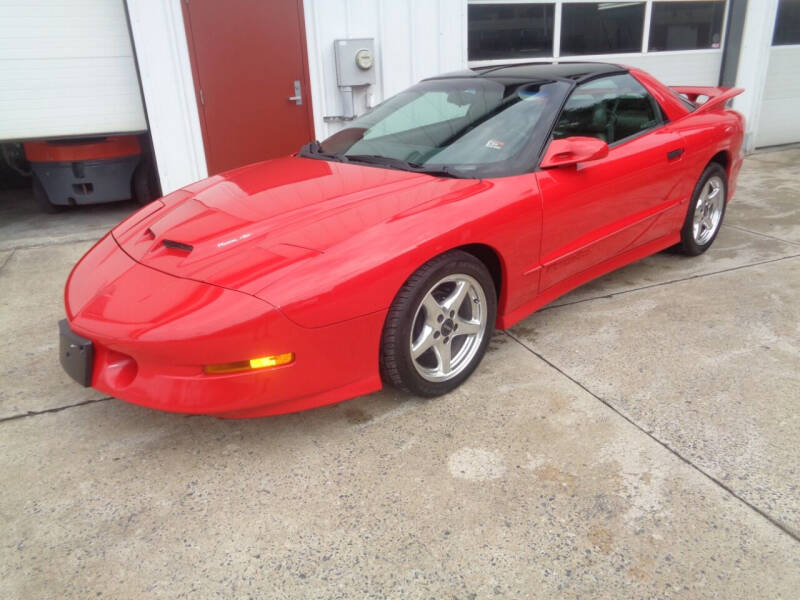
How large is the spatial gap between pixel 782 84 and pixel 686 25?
1843 millimetres

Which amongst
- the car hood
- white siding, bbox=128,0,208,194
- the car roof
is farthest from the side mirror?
white siding, bbox=128,0,208,194

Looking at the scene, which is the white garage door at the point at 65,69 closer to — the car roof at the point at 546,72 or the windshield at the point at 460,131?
the windshield at the point at 460,131

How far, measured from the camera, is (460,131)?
3111 mm

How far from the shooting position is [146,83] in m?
5.38

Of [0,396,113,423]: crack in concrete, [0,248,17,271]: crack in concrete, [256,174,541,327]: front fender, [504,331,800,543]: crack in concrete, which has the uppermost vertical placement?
[256,174,541,327]: front fender

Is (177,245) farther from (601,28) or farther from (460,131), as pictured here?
(601,28)

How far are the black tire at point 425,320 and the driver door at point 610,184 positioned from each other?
17.4 inches

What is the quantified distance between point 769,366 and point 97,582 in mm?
2905

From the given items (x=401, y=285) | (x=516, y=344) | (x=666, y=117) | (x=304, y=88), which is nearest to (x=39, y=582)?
(x=401, y=285)

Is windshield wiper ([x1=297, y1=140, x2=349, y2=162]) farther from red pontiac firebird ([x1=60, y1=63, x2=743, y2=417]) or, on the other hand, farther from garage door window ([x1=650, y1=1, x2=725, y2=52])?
garage door window ([x1=650, y1=1, x2=725, y2=52])

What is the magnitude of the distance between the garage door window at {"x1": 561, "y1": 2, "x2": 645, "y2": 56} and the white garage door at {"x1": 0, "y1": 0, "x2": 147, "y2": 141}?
4989 mm

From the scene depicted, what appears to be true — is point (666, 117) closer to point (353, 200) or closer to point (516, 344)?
point (516, 344)

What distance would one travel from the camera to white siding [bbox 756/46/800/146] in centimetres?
859

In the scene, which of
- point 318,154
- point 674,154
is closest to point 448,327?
point 318,154
